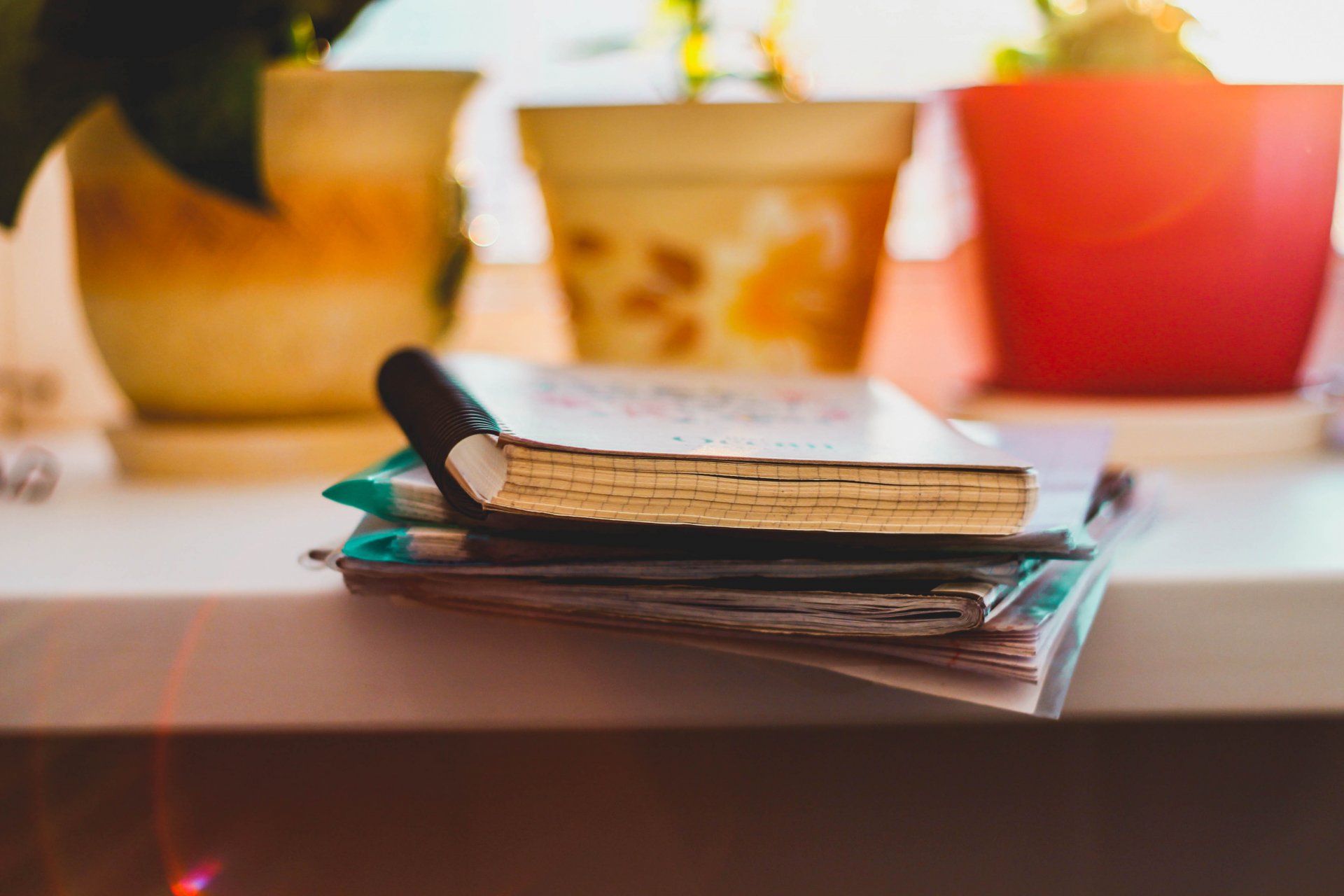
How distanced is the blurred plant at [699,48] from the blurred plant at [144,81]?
0.30 meters

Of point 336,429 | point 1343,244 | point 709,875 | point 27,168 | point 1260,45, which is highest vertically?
point 1260,45

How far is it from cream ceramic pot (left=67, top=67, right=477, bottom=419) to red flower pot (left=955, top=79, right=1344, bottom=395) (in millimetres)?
329

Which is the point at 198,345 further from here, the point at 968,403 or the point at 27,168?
the point at 968,403

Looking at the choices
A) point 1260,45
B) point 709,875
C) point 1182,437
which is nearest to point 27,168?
point 709,875

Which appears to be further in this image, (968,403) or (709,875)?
(968,403)

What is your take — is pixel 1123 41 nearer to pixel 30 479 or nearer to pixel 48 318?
pixel 30 479

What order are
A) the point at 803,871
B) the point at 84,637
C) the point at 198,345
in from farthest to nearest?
the point at 198,345, the point at 803,871, the point at 84,637

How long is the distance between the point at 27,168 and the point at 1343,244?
3.00 ft

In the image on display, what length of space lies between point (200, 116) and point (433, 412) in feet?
0.83

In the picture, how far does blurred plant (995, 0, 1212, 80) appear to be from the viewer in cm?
59

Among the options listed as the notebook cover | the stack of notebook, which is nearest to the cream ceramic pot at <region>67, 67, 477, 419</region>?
the notebook cover

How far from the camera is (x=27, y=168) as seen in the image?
453 millimetres

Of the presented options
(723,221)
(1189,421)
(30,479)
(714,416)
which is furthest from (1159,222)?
(30,479)

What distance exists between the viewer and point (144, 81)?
469 mm
